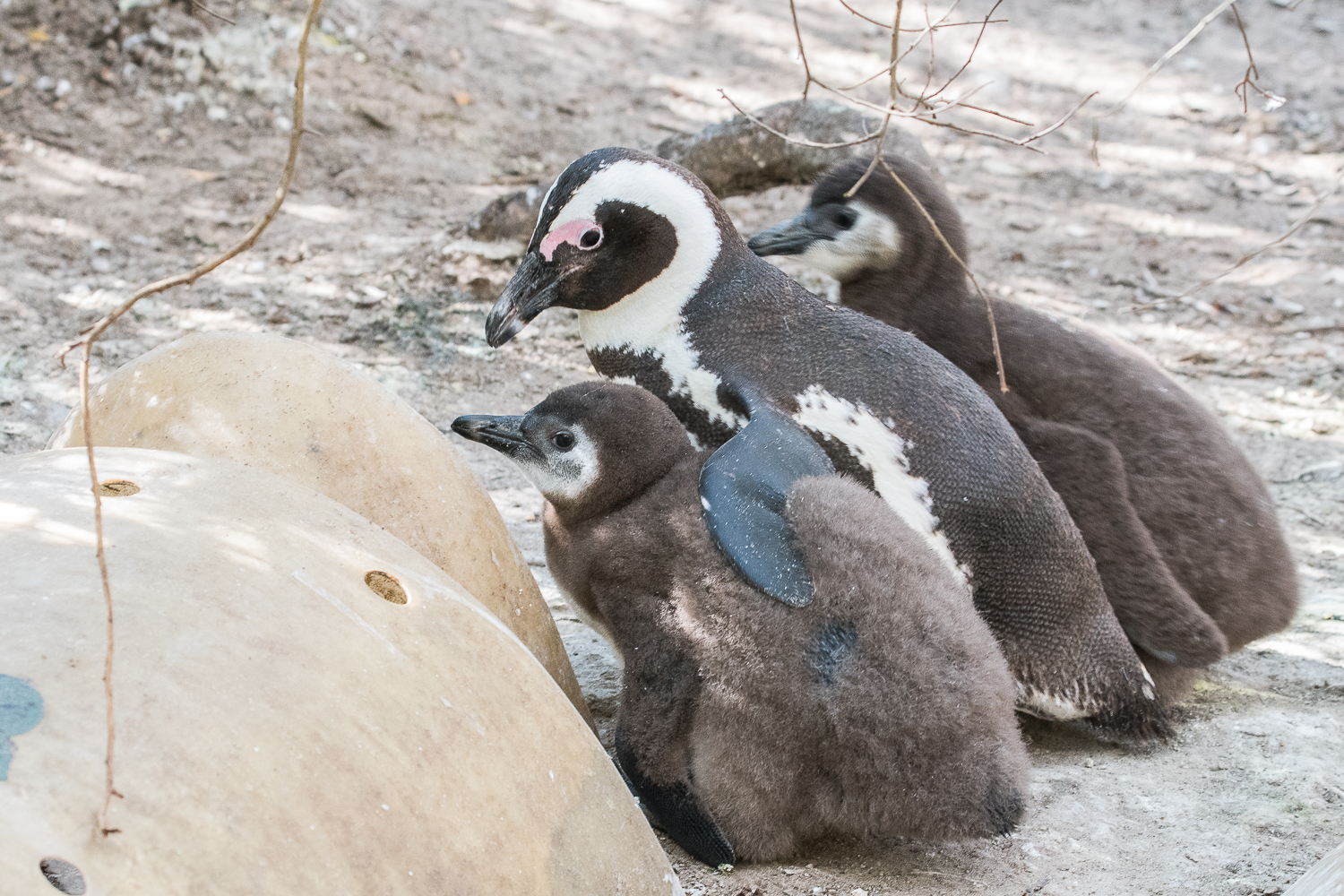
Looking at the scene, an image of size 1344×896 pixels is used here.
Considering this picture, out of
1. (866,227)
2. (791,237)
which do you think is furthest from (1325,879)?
(791,237)

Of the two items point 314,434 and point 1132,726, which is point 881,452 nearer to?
point 1132,726

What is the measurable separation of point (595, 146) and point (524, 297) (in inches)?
150

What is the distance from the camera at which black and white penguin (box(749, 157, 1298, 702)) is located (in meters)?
2.89

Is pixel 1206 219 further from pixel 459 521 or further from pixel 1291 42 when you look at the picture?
pixel 459 521

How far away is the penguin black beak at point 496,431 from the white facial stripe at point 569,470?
0.05 meters

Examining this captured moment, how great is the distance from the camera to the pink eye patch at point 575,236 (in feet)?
9.39

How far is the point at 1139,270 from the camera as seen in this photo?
19.9ft

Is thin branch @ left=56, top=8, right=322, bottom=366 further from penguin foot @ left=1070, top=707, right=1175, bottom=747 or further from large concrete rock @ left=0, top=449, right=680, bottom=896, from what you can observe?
penguin foot @ left=1070, top=707, right=1175, bottom=747

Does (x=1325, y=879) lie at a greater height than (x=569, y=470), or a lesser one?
greater

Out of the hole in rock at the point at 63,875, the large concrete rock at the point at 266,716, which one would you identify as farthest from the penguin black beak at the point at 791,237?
the hole in rock at the point at 63,875

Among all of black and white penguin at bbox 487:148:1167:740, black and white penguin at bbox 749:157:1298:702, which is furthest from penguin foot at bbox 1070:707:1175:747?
black and white penguin at bbox 749:157:1298:702

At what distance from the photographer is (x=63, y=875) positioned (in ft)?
3.70

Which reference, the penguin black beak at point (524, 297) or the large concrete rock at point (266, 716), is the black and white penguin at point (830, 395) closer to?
the penguin black beak at point (524, 297)

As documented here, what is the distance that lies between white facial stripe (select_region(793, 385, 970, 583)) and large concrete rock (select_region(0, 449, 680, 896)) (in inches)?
44.7
